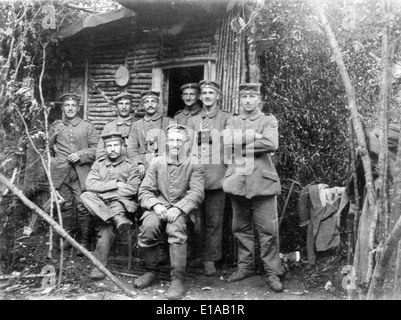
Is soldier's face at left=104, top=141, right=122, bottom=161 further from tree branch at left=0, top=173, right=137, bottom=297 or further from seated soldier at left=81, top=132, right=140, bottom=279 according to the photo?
tree branch at left=0, top=173, right=137, bottom=297

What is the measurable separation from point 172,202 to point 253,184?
93 cm

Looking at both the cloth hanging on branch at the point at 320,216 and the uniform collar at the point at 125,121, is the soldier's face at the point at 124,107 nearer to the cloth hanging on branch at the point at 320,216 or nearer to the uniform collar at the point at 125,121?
the uniform collar at the point at 125,121

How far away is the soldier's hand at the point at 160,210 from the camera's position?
15.6 feet

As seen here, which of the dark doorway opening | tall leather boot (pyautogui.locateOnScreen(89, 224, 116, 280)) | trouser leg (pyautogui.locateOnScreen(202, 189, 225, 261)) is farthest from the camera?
the dark doorway opening

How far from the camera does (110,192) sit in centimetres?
543

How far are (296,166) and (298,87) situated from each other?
50.6 inches

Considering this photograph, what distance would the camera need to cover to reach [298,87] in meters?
7.01

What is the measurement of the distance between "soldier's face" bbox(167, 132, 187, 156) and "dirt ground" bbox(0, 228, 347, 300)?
55.6 inches

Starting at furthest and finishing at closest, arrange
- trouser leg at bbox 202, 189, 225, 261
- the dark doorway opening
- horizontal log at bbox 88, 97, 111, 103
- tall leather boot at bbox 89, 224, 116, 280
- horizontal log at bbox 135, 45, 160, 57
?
the dark doorway opening → horizontal log at bbox 88, 97, 111, 103 → horizontal log at bbox 135, 45, 160, 57 → trouser leg at bbox 202, 189, 225, 261 → tall leather boot at bbox 89, 224, 116, 280

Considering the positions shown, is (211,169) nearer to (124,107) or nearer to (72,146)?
(124,107)

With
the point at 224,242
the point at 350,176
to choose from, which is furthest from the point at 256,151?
the point at 224,242

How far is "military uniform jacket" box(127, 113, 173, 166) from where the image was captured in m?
6.12

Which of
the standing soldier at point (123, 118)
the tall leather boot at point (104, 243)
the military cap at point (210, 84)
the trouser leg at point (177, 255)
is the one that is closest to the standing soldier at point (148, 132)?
the standing soldier at point (123, 118)

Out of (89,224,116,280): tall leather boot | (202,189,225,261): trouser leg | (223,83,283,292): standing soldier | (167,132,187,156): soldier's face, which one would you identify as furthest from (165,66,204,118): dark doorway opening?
(89,224,116,280): tall leather boot
